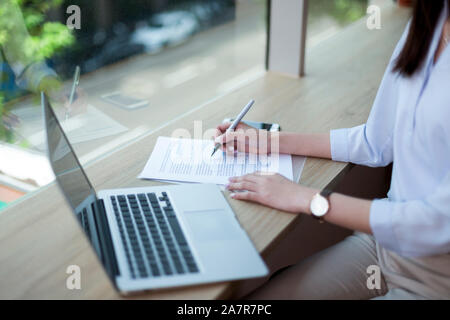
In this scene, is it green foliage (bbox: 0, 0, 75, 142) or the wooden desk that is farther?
green foliage (bbox: 0, 0, 75, 142)

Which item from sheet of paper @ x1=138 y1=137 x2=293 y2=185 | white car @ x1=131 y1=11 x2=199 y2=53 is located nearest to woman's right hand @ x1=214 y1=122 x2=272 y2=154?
sheet of paper @ x1=138 y1=137 x2=293 y2=185

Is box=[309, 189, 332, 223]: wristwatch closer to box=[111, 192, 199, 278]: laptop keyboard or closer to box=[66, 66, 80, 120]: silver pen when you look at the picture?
box=[111, 192, 199, 278]: laptop keyboard

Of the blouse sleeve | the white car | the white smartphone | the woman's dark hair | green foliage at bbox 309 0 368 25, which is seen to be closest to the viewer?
the woman's dark hair

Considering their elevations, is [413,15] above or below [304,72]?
above

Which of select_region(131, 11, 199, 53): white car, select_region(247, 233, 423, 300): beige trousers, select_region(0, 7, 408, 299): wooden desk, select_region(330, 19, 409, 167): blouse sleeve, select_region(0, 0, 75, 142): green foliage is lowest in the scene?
select_region(247, 233, 423, 300): beige trousers

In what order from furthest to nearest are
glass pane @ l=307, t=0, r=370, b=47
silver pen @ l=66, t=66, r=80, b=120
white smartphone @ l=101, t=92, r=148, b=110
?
glass pane @ l=307, t=0, r=370, b=47 → white smartphone @ l=101, t=92, r=148, b=110 → silver pen @ l=66, t=66, r=80, b=120

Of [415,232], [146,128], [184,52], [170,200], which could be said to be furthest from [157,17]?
[415,232]

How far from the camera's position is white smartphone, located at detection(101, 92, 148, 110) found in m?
1.37

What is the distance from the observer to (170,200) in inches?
33.3

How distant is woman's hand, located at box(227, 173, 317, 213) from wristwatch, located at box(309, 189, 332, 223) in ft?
0.03

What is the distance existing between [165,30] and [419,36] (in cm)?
102

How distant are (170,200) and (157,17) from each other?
0.89 meters

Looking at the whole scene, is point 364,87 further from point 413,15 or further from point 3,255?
point 3,255

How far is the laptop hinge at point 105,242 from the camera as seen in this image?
2.17 ft
